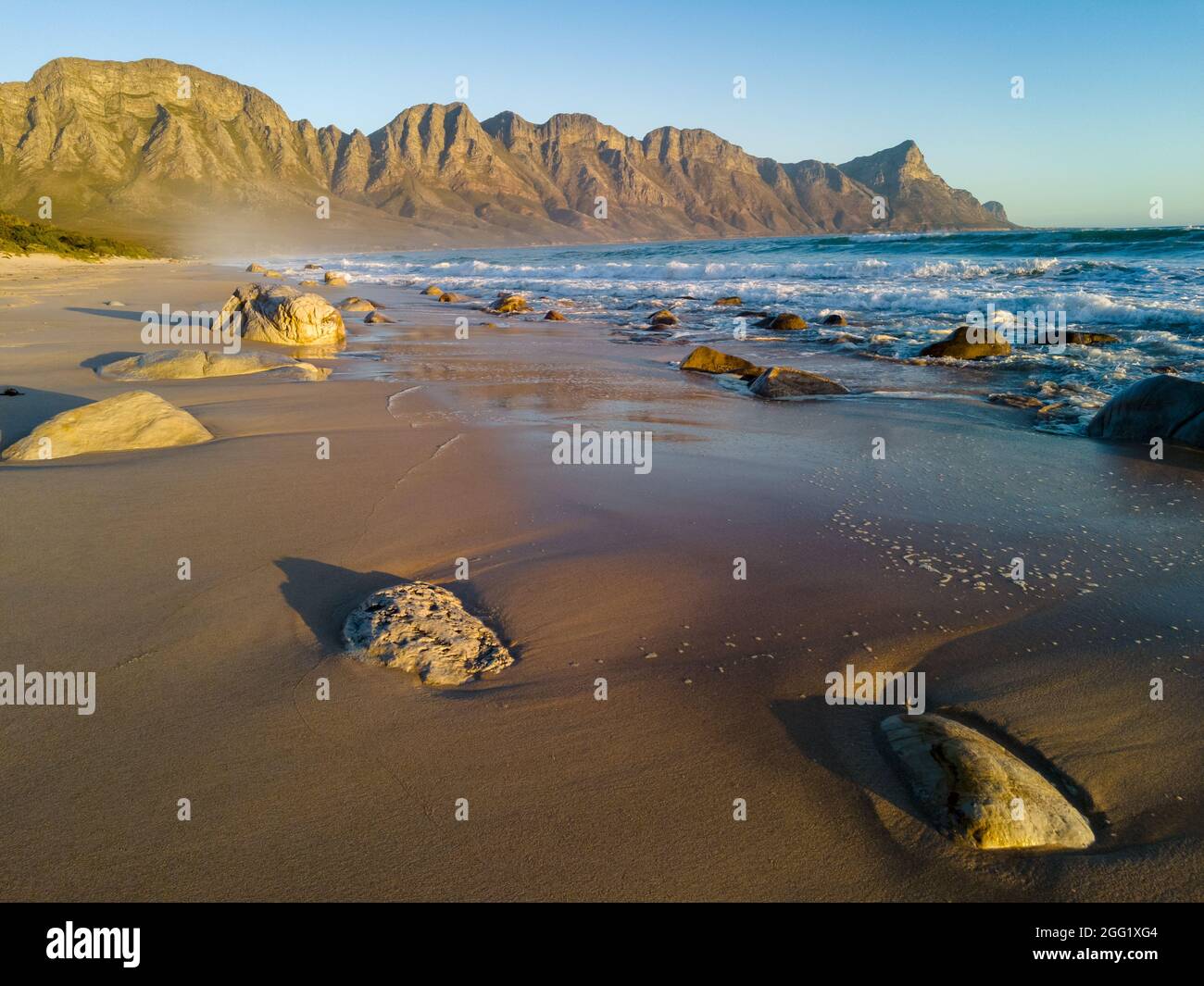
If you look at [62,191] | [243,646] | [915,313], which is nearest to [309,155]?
[62,191]

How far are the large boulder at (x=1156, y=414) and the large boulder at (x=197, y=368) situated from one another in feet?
27.8

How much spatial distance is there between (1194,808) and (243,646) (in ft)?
10.7

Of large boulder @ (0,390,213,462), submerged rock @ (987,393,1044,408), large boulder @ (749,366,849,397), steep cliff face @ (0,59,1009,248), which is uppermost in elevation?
steep cliff face @ (0,59,1009,248)

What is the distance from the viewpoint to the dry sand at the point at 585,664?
1.78m

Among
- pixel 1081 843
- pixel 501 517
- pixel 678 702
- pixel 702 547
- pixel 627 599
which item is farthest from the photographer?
pixel 501 517

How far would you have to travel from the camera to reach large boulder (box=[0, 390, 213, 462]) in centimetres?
474

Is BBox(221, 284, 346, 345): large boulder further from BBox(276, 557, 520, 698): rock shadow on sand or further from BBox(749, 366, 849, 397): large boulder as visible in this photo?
BBox(276, 557, 520, 698): rock shadow on sand

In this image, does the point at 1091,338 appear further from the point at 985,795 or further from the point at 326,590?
the point at 326,590

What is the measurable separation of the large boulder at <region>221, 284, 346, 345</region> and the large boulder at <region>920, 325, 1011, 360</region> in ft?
32.1

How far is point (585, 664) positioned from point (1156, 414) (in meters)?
6.28

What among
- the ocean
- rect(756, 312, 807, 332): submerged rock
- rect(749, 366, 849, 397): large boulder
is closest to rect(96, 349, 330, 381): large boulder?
rect(749, 366, 849, 397): large boulder

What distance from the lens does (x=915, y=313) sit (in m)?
17.0
